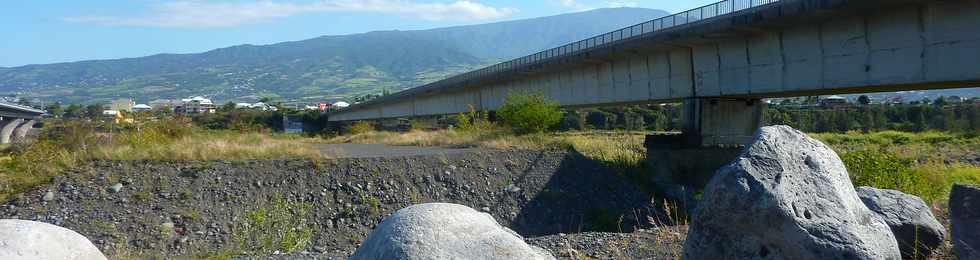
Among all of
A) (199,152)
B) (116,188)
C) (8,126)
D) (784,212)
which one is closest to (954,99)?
(199,152)

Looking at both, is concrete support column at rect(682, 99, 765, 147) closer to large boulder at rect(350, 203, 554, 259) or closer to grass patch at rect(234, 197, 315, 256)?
grass patch at rect(234, 197, 315, 256)

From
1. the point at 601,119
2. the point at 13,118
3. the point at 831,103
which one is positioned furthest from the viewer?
the point at 601,119

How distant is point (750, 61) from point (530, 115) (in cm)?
1040

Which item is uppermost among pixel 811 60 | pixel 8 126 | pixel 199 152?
pixel 811 60

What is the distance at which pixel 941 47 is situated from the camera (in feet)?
52.7

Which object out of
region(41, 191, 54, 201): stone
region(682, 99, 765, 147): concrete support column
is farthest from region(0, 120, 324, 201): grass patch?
region(682, 99, 765, 147): concrete support column

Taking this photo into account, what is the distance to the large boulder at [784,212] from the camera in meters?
4.75

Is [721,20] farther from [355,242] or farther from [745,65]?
[355,242]

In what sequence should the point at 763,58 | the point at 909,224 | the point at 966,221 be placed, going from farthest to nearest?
the point at 763,58 → the point at 909,224 → the point at 966,221

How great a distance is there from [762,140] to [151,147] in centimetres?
1979

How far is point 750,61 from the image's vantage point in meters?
22.3

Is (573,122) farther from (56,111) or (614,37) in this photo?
(56,111)

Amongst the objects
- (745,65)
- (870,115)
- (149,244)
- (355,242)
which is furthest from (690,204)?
(870,115)

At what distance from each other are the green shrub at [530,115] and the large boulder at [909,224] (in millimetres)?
23106
